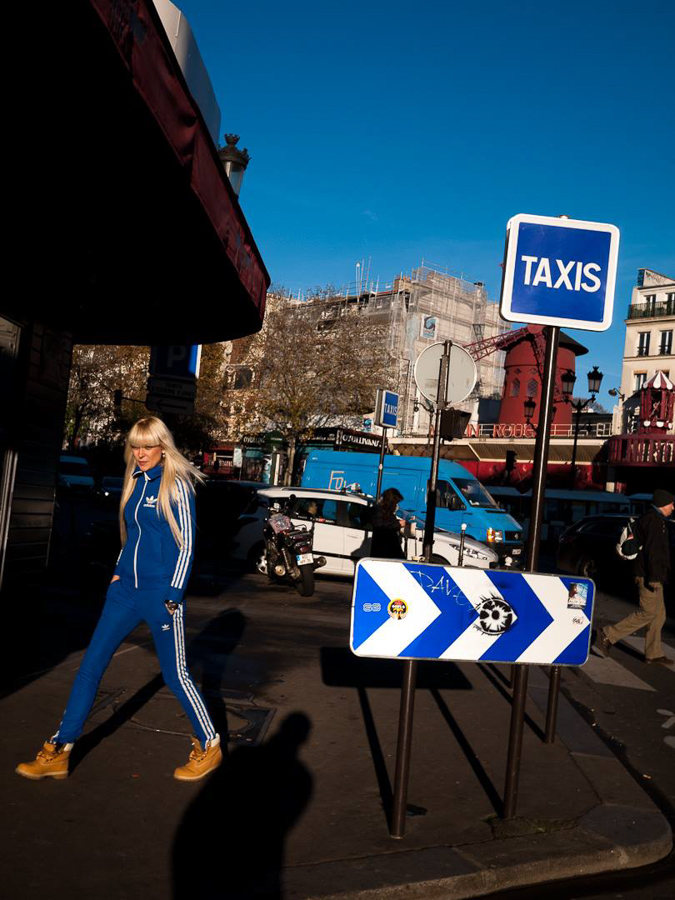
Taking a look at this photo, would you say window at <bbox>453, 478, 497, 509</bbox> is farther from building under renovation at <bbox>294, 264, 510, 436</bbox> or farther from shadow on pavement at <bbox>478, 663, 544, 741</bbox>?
building under renovation at <bbox>294, 264, 510, 436</bbox>

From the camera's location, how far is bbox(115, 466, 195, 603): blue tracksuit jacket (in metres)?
4.70

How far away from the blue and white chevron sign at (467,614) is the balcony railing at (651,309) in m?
57.1

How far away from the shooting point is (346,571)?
16484 millimetres

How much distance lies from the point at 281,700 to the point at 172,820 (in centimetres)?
270

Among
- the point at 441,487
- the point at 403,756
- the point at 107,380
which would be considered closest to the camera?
the point at 403,756

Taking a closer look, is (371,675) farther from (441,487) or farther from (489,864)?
(441,487)

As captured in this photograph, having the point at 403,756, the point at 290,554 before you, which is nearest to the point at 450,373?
the point at 290,554

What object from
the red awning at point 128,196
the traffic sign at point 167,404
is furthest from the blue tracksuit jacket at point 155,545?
the traffic sign at point 167,404

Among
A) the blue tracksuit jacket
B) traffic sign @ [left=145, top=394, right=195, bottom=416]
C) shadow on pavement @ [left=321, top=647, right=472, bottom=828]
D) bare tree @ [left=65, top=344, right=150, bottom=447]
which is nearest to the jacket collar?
the blue tracksuit jacket

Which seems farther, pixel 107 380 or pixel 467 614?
pixel 107 380

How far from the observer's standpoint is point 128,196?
4754mm

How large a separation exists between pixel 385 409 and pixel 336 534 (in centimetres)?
248

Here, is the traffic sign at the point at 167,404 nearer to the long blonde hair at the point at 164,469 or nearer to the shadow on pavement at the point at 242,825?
the long blonde hair at the point at 164,469

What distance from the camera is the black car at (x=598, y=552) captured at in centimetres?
1939
